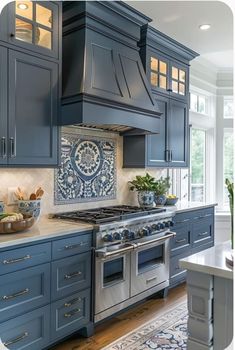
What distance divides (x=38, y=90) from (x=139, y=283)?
2012 millimetres

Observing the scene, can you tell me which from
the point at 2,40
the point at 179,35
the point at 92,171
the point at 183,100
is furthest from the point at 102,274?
the point at 179,35

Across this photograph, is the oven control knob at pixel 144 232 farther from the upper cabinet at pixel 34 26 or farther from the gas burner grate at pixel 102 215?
the upper cabinet at pixel 34 26

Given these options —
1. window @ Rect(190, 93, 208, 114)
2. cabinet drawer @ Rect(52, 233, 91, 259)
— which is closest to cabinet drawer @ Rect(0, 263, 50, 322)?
cabinet drawer @ Rect(52, 233, 91, 259)

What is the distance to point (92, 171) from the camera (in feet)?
11.4

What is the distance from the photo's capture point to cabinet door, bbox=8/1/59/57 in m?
2.37

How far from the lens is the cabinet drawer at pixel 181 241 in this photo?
12.0ft

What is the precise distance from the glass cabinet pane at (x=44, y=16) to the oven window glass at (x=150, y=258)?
2.23 m

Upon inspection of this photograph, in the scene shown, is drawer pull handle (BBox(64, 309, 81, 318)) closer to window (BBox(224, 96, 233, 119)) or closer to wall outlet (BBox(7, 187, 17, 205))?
wall outlet (BBox(7, 187, 17, 205))

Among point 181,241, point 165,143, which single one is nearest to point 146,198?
point 181,241

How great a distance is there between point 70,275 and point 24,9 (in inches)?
82.4

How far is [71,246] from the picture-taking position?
2443mm

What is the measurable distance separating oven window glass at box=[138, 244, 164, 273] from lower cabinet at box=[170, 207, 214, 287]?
0.85 ft

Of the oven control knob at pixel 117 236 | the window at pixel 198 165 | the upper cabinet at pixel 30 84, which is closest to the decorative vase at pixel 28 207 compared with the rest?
the upper cabinet at pixel 30 84

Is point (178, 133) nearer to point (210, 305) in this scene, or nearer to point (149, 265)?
point (149, 265)
